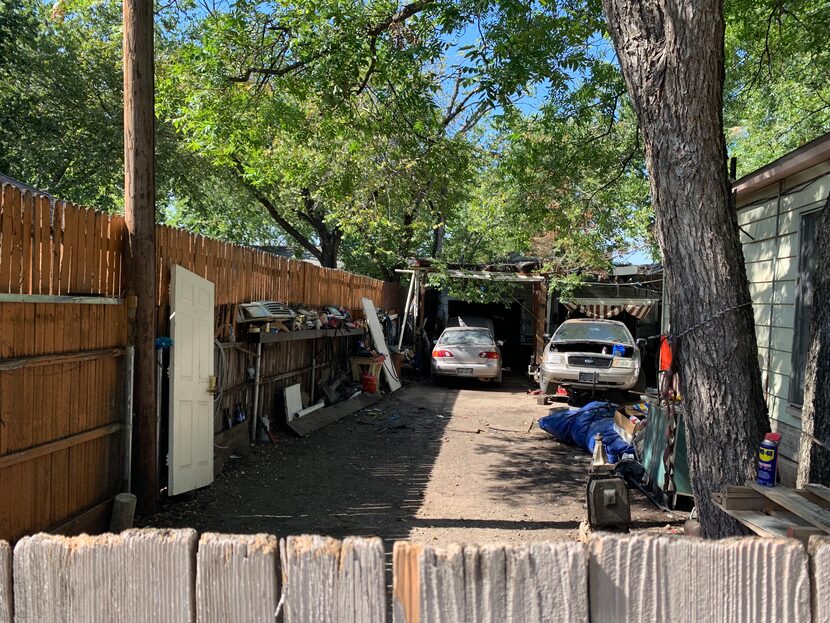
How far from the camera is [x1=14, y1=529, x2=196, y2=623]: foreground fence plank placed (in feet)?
3.81

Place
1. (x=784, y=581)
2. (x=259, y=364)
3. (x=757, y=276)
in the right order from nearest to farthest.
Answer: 1. (x=784, y=581)
2. (x=757, y=276)
3. (x=259, y=364)

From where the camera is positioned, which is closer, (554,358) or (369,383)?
(554,358)

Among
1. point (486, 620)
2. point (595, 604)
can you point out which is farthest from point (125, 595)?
point (595, 604)

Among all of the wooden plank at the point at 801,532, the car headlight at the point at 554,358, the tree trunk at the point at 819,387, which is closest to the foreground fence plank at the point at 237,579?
the wooden plank at the point at 801,532

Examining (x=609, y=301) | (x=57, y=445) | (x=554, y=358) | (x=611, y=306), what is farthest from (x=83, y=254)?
(x=611, y=306)

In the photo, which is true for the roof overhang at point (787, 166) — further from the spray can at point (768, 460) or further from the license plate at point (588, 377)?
the license plate at point (588, 377)

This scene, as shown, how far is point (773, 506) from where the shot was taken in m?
2.89

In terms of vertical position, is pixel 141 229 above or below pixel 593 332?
above

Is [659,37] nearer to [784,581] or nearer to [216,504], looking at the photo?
[784,581]

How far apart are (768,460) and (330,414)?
8.34m

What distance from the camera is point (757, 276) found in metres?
7.33

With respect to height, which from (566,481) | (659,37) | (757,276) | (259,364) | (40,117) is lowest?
(566,481)

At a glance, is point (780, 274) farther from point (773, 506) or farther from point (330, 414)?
point (330, 414)

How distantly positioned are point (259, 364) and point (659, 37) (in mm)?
6517
